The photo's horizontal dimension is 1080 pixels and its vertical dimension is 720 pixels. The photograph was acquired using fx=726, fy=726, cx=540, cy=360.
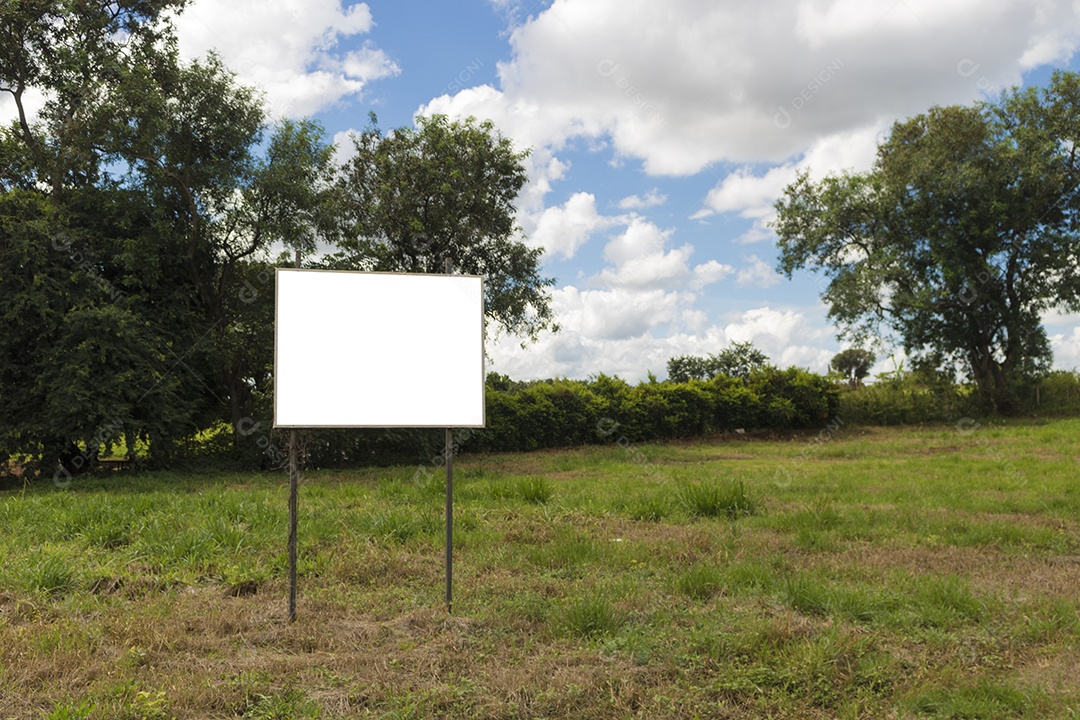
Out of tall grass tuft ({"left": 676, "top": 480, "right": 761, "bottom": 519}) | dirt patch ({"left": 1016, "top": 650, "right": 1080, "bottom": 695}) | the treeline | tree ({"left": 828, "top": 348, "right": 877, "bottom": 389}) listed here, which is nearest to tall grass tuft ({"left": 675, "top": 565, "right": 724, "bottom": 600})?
dirt patch ({"left": 1016, "top": 650, "right": 1080, "bottom": 695})

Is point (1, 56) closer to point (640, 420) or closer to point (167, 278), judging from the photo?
point (167, 278)

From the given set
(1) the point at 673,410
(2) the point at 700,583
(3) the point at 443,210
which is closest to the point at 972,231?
(1) the point at 673,410

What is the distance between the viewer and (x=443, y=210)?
1917 cm

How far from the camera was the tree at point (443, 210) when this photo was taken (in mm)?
19109

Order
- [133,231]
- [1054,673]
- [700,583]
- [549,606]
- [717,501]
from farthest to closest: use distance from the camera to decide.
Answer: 1. [133,231]
2. [717,501]
3. [700,583]
4. [549,606]
5. [1054,673]

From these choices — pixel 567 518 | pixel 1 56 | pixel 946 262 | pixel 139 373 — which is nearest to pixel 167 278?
pixel 139 373

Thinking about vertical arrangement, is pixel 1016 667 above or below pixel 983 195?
below

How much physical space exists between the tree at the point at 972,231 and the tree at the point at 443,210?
555 inches

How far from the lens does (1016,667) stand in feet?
14.8

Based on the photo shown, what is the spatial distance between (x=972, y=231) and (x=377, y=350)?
2678cm

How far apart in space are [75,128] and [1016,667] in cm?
1811

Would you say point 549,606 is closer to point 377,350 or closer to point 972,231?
point 377,350

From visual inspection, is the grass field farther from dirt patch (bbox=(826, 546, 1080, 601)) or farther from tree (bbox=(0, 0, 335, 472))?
tree (bbox=(0, 0, 335, 472))

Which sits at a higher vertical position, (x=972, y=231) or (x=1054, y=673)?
(x=972, y=231)
